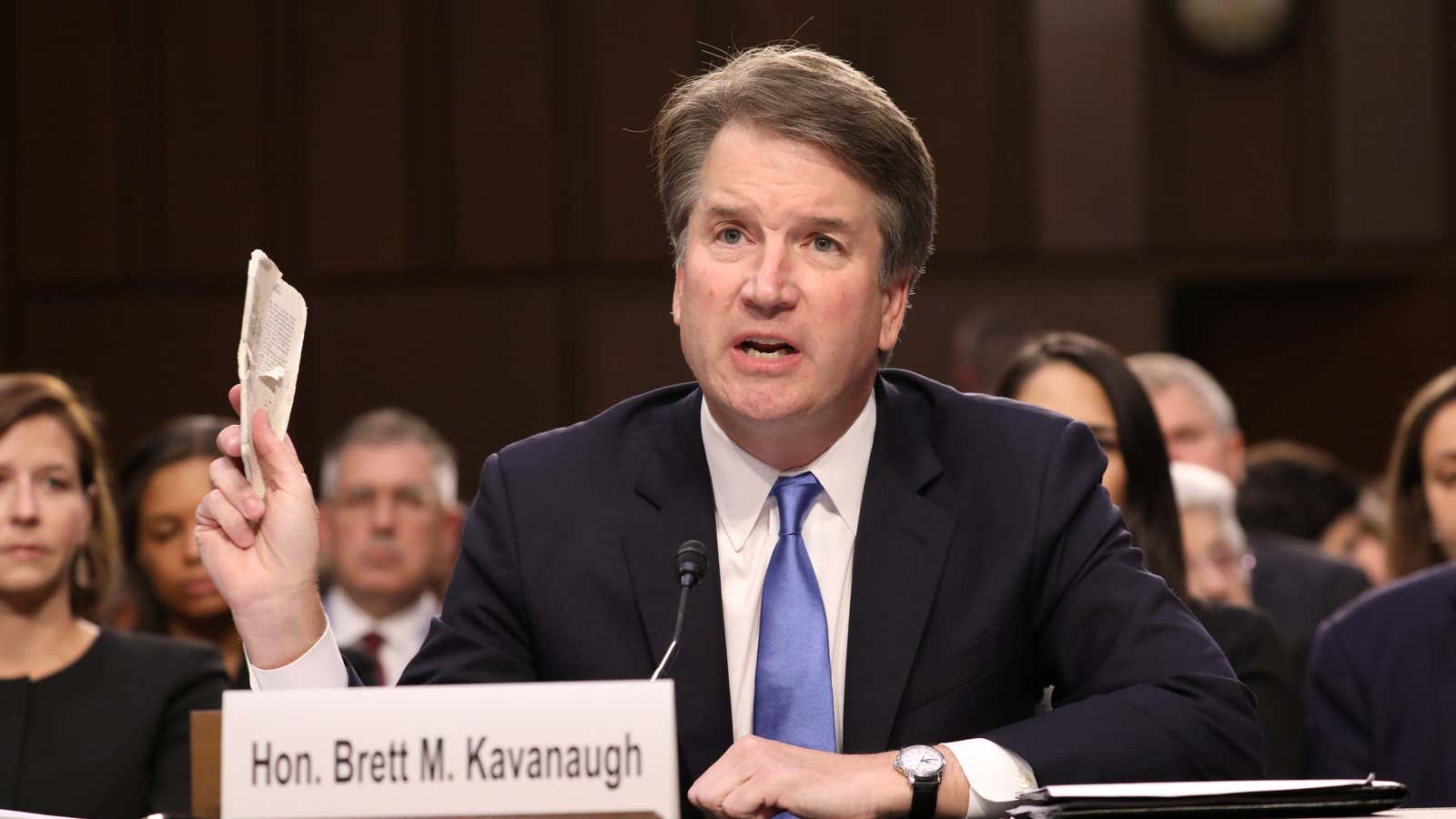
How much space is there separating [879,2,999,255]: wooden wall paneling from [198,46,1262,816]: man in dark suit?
20.2 ft

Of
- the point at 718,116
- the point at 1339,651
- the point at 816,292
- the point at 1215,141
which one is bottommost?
the point at 1339,651

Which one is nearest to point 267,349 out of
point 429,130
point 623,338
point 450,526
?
point 450,526

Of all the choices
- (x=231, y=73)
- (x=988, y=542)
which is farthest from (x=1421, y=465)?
(x=231, y=73)

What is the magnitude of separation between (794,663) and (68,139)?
766 centimetres

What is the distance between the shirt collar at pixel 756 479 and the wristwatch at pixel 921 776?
0.45m

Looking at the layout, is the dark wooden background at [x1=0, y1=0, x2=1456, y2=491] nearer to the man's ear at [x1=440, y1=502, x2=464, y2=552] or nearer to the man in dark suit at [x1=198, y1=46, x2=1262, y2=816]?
the man's ear at [x1=440, y1=502, x2=464, y2=552]

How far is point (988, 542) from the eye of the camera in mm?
2230

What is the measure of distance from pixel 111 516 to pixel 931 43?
581 centimetres

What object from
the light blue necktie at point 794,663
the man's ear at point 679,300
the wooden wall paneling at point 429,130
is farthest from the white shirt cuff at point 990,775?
the wooden wall paneling at point 429,130

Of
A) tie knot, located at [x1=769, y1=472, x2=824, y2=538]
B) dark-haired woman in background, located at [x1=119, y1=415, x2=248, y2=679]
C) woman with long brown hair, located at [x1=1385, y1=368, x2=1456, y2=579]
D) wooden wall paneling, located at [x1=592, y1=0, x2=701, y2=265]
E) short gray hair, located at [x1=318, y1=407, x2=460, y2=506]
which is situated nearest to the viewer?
tie knot, located at [x1=769, y1=472, x2=824, y2=538]

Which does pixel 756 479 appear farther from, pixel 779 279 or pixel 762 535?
pixel 779 279

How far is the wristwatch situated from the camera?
186 centimetres

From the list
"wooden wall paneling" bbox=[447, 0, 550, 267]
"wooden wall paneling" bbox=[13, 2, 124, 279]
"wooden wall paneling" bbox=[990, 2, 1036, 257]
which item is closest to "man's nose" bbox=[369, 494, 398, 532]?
"wooden wall paneling" bbox=[447, 0, 550, 267]

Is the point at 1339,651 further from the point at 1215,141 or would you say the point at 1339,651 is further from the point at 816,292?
the point at 1215,141
